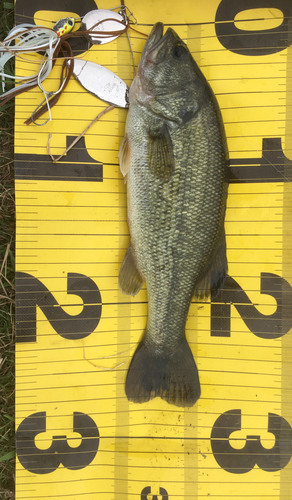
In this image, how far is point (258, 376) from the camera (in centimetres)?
162

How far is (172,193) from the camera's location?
1353 mm

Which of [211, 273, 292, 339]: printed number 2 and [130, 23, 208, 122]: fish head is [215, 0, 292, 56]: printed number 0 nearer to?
[130, 23, 208, 122]: fish head

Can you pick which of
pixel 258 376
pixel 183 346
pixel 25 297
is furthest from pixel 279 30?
pixel 25 297

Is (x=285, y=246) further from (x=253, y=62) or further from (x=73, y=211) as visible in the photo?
(x=73, y=211)

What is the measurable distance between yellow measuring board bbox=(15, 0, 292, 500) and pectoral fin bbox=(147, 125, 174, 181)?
307 millimetres

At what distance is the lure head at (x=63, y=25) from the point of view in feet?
4.93

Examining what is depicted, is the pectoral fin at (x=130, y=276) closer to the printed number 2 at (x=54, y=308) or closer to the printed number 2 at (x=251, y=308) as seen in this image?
the printed number 2 at (x=54, y=308)

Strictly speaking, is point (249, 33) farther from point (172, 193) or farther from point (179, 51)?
point (172, 193)

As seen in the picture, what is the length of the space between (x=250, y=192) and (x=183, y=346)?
0.96 m

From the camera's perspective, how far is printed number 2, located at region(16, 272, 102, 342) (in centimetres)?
158

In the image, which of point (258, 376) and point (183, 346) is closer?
point (183, 346)

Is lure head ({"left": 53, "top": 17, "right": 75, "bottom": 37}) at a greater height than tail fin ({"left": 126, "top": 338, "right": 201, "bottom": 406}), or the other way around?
lure head ({"left": 53, "top": 17, "right": 75, "bottom": 37})

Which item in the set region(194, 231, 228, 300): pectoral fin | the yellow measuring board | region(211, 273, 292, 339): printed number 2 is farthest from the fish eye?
region(211, 273, 292, 339): printed number 2

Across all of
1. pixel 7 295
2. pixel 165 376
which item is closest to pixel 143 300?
pixel 165 376
